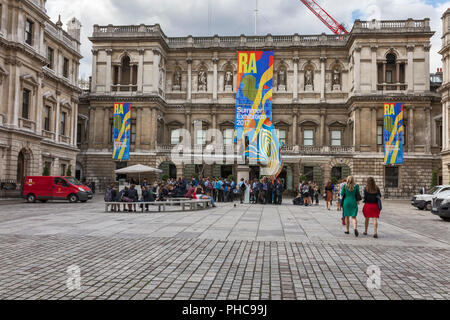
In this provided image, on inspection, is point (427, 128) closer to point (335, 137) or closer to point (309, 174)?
point (335, 137)

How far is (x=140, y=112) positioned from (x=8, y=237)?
109ft

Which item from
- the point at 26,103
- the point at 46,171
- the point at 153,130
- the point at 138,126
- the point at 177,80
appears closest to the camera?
the point at 26,103

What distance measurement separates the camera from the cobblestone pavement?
5273 millimetres

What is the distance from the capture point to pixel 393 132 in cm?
3700

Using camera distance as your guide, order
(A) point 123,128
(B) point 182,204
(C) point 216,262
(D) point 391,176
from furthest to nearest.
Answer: (D) point 391,176, (A) point 123,128, (B) point 182,204, (C) point 216,262

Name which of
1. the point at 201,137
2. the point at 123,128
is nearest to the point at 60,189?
the point at 123,128

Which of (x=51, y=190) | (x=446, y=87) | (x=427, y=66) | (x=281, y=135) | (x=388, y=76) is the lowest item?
(x=51, y=190)

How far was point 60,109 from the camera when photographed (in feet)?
115

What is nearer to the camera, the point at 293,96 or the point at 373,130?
the point at 373,130

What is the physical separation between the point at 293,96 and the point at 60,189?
2657cm

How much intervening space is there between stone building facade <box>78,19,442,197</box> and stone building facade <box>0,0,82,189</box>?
19.2 ft
